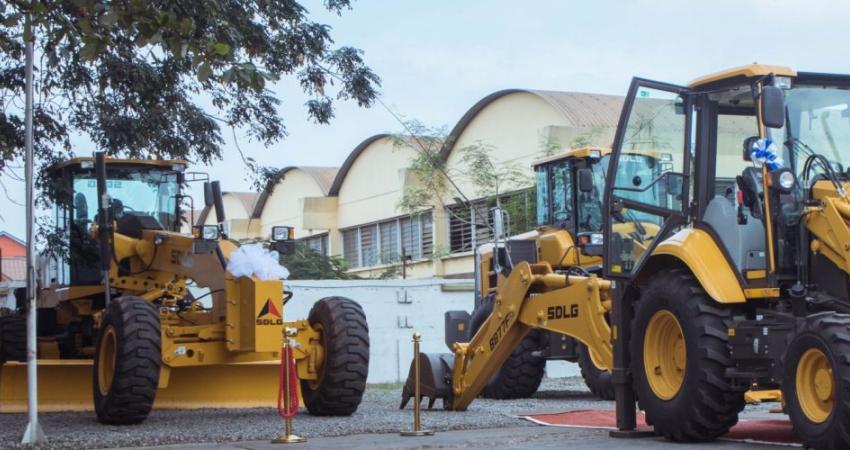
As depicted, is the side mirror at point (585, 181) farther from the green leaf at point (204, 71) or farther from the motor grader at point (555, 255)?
the green leaf at point (204, 71)

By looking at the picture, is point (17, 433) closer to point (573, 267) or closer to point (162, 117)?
point (162, 117)

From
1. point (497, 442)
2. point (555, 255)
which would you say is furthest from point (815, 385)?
point (555, 255)

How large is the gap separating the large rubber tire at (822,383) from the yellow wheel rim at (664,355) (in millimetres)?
1294

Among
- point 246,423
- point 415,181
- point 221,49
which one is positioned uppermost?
point 415,181

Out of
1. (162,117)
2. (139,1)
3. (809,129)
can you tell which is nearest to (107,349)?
(162,117)

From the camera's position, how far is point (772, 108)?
Answer: 927 cm

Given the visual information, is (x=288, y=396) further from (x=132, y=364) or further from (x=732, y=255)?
(x=732, y=255)

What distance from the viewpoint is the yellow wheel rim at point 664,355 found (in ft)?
33.7

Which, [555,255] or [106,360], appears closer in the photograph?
[106,360]

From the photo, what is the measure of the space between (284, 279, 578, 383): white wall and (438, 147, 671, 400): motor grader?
6355 mm

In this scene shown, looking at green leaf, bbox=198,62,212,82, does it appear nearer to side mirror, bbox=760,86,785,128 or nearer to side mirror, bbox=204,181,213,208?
side mirror, bbox=760,86,785,128

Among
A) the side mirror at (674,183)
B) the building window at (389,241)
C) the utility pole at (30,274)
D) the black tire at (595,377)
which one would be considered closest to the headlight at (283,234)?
the utility pole at (30,274)

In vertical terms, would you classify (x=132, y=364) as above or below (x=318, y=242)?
below

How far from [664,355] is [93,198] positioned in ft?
29.3
